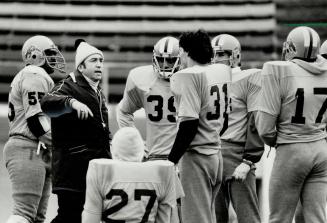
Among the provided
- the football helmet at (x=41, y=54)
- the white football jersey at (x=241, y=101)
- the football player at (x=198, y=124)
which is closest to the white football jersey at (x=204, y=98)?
the football player at (x=198, y=124)

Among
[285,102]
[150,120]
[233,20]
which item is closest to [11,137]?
[150,120]

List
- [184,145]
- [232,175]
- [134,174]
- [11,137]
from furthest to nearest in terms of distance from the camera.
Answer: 1. [11,137]
2. [232,175]
3. [184,145]
4. [134,174]

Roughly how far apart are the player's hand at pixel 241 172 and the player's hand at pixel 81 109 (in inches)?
41.0

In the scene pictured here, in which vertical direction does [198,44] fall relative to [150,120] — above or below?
above

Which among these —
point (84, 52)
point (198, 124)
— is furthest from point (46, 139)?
point (198, 124)

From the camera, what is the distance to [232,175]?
530 cm

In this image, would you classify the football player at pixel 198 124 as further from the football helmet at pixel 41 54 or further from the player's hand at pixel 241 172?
the football helmet at pixel 41 54

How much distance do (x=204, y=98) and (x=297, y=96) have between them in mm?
521

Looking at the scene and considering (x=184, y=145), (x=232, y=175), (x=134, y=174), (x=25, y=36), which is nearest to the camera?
(x=134, y=174)

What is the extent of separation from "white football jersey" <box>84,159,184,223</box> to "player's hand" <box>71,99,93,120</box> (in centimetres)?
87

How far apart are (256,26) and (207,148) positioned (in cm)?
1307

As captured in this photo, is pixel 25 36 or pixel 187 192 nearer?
pixel 187 192

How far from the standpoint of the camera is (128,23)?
1852cm

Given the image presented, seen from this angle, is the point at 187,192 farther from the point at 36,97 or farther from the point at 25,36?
the point at 25,36
